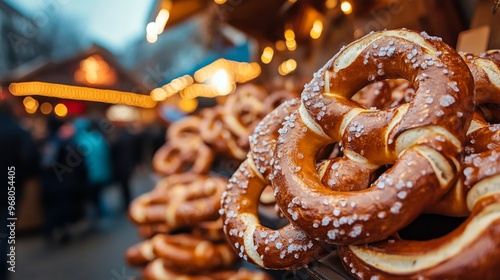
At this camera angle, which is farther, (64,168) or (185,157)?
(64,168)

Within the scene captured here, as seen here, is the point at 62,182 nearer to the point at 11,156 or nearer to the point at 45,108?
the point at 11,156

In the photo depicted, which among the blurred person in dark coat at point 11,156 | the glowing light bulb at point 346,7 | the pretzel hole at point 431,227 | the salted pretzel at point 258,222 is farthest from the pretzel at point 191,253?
the glowing light bulb at point 346,7

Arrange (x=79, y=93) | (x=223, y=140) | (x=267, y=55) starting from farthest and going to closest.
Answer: (x=79, y=93) < (x=267, y=55) < (x=223, y=140)

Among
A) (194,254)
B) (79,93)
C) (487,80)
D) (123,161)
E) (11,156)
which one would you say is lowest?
→ (194,254)

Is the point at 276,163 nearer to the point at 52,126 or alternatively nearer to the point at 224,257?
the point at 224,257

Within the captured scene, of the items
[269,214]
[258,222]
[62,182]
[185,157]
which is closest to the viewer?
[258,222]

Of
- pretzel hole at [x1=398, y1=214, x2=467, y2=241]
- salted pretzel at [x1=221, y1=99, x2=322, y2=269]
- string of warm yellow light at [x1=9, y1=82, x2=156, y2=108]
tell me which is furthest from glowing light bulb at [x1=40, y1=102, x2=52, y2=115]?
pretzel hole at [x1=398, y1=214, x2=467, y2=241]

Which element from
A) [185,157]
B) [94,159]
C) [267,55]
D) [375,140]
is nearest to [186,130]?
[185,157]

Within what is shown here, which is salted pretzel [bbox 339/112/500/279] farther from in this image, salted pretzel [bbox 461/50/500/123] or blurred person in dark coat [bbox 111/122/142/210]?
blurred person in dark coat [bbox 111/122/142/210]
